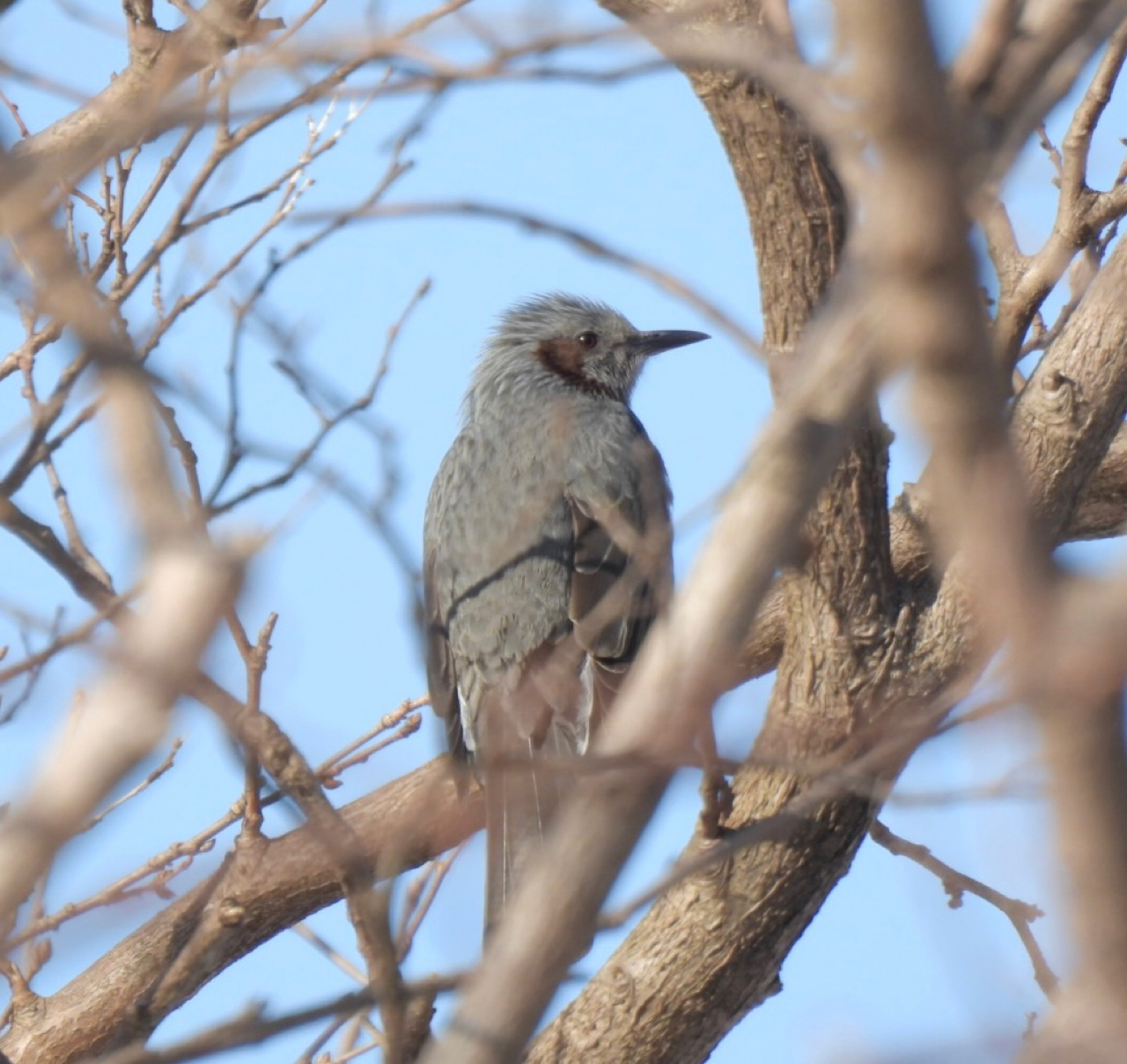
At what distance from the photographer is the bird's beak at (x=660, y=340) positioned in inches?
346

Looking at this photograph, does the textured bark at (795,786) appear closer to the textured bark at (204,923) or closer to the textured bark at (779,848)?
the textured bark at (779,848)

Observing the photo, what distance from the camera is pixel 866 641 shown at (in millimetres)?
5070

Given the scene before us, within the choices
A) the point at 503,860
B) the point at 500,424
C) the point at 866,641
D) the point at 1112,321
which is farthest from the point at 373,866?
the point at 1112,321

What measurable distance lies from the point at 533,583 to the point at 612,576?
34 centimetres

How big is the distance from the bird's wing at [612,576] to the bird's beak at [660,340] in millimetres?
1475

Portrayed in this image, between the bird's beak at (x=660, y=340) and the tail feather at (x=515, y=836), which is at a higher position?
the bird's beak at (x=660, y=340)

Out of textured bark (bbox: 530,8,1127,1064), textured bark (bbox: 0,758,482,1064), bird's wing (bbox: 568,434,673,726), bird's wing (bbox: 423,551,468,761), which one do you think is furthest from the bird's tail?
textured bark (bbox: 530,8,1127,1064)

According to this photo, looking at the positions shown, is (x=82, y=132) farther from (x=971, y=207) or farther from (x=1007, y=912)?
(x=971, y=207)

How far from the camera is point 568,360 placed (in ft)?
28.6

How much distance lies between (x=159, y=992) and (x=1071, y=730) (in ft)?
8.80

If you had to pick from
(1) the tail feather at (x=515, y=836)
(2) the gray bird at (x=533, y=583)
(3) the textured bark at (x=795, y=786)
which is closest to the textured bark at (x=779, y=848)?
(3) the textured bark at (x=795, y=786)

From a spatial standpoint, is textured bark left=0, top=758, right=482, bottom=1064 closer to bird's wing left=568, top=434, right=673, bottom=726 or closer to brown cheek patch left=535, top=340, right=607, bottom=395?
bird's wing left=568, top=434, right=673, bottom=726

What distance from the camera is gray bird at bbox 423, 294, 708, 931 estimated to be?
6.26 m

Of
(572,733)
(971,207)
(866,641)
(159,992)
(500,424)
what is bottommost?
(971,207)
